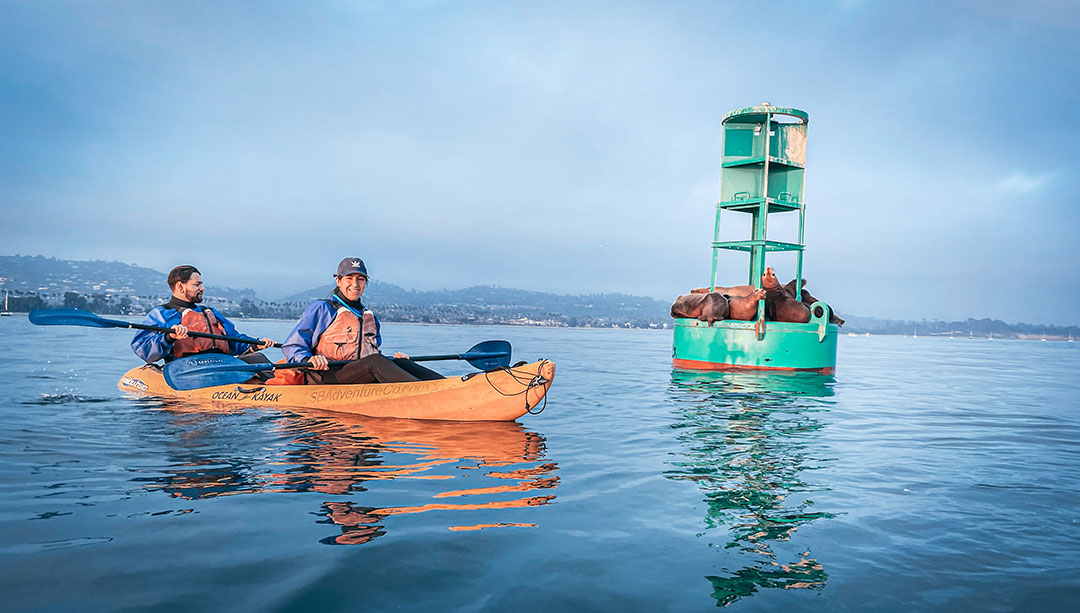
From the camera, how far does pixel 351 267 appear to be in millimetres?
9906

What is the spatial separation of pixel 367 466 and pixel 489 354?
217 inches

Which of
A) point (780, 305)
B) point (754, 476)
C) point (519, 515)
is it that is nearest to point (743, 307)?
→ point (780, 305)

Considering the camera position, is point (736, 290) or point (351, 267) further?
point (736, 290)

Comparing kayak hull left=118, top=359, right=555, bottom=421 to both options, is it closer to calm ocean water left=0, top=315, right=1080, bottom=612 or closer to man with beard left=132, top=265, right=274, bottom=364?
calm ocean water left=0, top=315, right=1080, bottom=612

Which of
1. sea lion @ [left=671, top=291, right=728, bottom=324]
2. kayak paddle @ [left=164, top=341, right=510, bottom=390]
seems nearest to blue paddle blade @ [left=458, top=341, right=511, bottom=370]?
kayak paddle @ [left=164, top=341, right=510, bottom=390]

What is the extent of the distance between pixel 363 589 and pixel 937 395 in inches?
739

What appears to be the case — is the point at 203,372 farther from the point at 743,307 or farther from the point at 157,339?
the point at 743,307

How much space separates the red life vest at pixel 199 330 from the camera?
1092cm

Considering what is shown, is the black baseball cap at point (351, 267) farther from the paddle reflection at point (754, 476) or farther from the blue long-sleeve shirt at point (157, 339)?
the paddle reflection at point (754, 476)

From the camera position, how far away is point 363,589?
11.7ft

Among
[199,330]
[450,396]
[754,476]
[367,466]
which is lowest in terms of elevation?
[367,466]

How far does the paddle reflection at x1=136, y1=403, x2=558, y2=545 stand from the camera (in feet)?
16.8

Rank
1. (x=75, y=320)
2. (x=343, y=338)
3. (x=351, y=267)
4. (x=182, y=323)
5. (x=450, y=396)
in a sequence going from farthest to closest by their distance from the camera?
1. (x=182, y=323)
2. (x=75, y=320)
3. (x=343, y=338)
4. (x=351, y=267)
5. (x=450, y=396)

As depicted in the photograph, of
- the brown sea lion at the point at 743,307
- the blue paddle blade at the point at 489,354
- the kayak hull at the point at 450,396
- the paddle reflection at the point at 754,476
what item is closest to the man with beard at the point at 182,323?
the kayak hull at the point at 450,396
